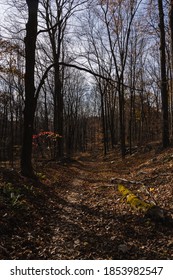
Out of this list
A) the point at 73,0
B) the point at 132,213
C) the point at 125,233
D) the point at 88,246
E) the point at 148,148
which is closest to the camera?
the point at 88,246

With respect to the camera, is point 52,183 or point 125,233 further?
point 52,183

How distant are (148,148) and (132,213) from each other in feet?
52.0

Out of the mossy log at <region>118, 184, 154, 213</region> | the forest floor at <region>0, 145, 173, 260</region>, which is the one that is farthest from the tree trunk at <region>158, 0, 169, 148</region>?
the mossy log at <region>118, 184, 154, 213</region>

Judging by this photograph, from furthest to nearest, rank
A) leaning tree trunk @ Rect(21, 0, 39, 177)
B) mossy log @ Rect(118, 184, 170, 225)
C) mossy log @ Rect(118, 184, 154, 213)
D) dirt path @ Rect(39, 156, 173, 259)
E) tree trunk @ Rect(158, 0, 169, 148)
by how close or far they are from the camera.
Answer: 1. tree trunk @ Rect(158, 0, 169, 148)
2. leaning tree trunk @ Rect(21, 0, 39, 177)
3. mossy log @ Rect(118, 184, 154, 213)
4. mossy log @ Rect(118, 184, 170, 225)
5. dirt path @ Rect(39, 156, 173, 259)

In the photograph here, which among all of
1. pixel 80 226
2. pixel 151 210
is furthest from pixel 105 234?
pixel 151 210

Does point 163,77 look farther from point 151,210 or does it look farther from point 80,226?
point 80,226

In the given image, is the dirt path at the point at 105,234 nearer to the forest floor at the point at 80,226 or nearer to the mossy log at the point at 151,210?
the forest floor at the point at 80,226

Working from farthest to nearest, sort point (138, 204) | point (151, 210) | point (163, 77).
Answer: point (163, 77) → point (138, 204) → point (151, 210)

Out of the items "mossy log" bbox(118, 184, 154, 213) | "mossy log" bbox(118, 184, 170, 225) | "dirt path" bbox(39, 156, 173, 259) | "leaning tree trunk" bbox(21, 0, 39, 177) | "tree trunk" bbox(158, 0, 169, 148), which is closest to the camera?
"dirt path" bbox(39, 156, 173, 259)

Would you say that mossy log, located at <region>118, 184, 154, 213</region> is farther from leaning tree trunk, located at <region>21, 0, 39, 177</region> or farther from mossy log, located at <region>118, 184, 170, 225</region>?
leaning tree trunk, located at <region>21, 0, 39, 177</region>

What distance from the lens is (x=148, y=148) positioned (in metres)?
21.9

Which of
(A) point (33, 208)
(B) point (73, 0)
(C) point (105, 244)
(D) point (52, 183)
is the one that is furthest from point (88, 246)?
(B) point (73, 0)

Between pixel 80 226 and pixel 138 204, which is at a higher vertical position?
pixel 138 204

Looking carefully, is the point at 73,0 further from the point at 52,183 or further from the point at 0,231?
the point at 0,231
